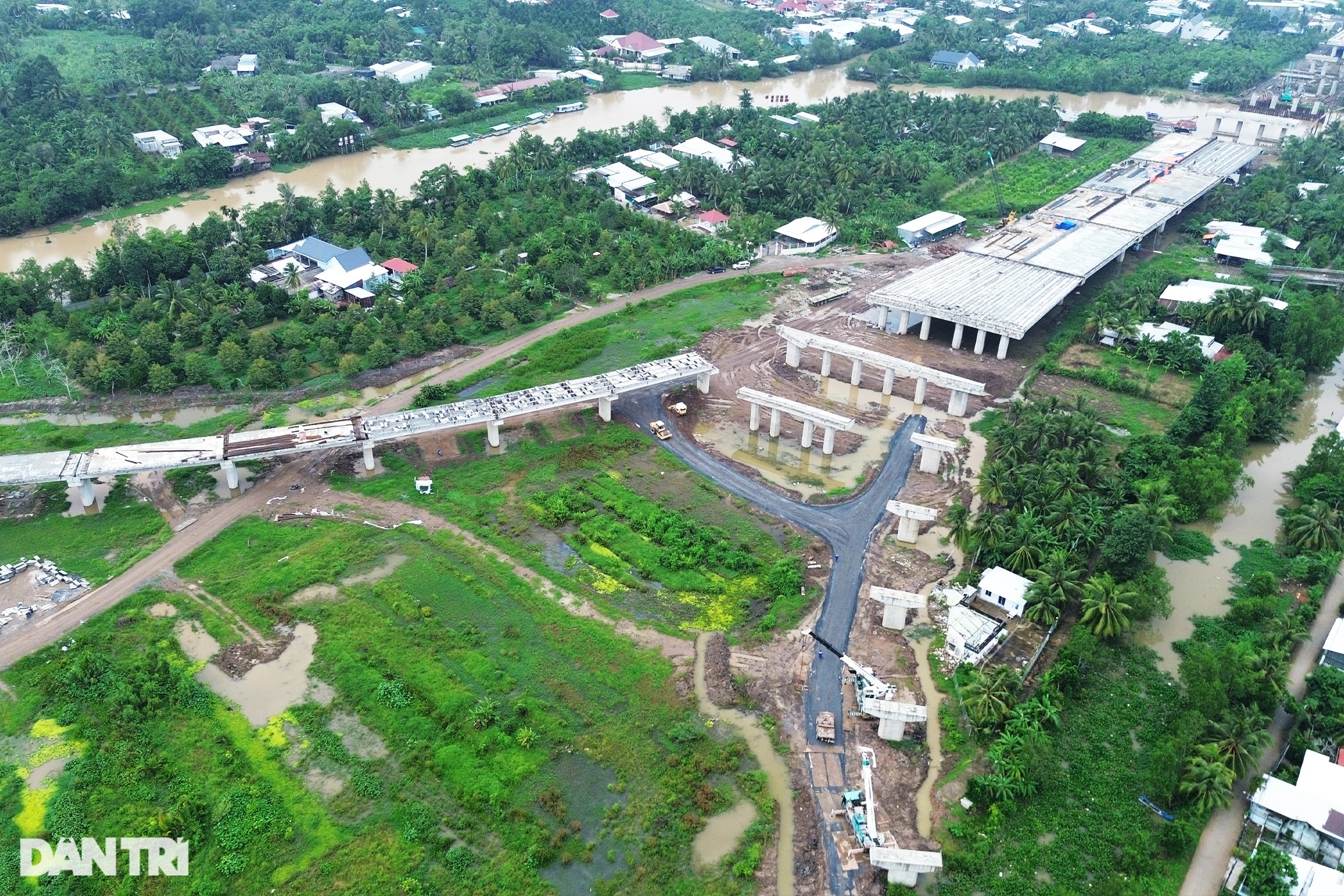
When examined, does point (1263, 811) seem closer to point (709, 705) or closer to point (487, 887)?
point (709, 705)

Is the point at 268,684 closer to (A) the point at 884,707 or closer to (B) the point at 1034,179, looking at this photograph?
(A) the point at 884,707

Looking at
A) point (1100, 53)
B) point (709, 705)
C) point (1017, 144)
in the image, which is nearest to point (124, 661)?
point (709, 705)

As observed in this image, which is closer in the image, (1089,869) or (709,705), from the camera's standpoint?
(1089,869)

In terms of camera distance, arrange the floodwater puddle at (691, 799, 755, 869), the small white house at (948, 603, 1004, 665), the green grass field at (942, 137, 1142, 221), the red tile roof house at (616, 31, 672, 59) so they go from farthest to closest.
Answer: the red tile roof house at (616, 31, 672, 59)
the green grass field at (942, 137, 1142, 221)
the small white house at (948, 603, 1004, 665)
the floodwater puddle at (691, 799, 755, 869)

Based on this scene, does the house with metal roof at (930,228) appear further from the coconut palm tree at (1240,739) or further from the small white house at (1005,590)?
the coconut palm tree at (1240,739)

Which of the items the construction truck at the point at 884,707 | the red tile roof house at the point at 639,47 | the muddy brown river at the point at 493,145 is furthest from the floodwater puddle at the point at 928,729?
the red tile roof house at the point at 639,47

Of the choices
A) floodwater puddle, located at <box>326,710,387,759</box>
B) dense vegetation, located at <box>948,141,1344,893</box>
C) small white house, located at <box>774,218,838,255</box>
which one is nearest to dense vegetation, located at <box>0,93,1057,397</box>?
small white house, located at <box>774,218,838,255</box>

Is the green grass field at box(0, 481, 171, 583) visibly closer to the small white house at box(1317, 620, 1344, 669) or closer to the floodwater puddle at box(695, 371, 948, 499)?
the floodwater puddle at box(695, 371, 948, 499)
